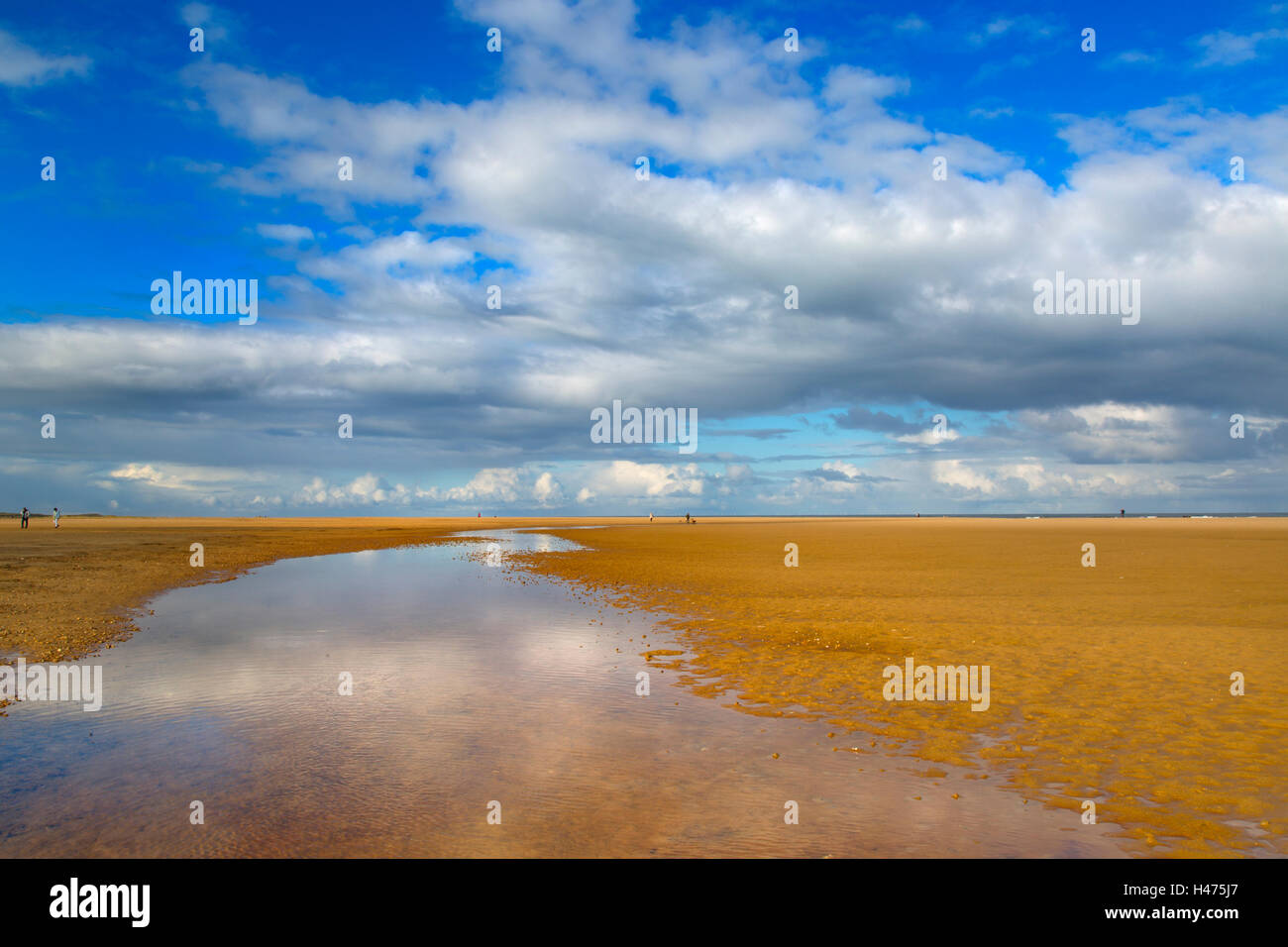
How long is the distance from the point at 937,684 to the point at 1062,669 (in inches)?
130

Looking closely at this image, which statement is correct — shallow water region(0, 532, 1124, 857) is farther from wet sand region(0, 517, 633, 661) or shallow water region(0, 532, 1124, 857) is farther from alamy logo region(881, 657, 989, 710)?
alamy logo region(881, 657, 989, 710)

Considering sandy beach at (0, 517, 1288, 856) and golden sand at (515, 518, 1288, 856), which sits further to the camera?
sandy beach at (0, 517, 1288, 856)

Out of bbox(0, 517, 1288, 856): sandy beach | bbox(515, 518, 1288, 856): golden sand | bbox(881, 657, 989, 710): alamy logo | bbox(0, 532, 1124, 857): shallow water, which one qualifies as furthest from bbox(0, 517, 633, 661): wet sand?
bbox(881, 657, 989, 710): alamy logo

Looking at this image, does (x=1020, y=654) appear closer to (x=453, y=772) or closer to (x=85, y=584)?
(x=453, y=772)

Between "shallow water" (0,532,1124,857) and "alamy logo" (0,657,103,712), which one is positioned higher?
"alamy logo" (0,657,103,712)

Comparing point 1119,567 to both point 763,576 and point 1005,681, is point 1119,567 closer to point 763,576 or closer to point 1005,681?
point 763,576

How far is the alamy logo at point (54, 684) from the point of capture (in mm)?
13868

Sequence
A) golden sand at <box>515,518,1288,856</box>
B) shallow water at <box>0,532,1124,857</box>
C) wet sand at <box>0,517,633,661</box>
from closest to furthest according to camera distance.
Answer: shallow water at <box>0,532,1124,857</box>
golden sand at <box>515,518,1288,856</box>
wet sand at <box>0,517,633,661</box>

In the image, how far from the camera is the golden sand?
940cm

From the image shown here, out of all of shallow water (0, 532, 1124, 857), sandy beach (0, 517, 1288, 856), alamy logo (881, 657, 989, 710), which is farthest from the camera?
alamy logo (881, 657, 989, 710)
